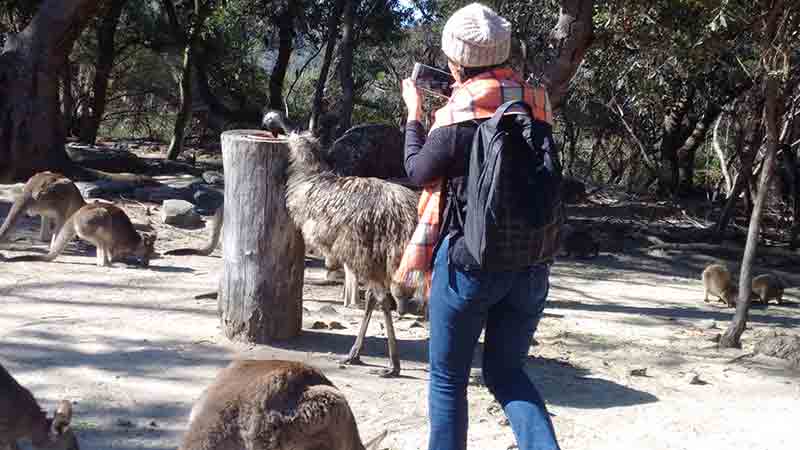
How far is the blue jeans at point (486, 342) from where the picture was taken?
3.95 m

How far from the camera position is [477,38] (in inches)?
158

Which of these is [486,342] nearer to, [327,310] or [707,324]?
[327,310]

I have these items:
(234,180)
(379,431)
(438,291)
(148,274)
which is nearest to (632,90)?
(148,274)

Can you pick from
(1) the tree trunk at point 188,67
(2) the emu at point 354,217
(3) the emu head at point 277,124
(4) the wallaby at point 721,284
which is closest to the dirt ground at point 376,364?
(2) the emu at point 354,217

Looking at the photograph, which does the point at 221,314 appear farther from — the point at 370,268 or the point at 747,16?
the point at 747,16

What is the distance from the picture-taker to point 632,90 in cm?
1468

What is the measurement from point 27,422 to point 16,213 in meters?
6.50

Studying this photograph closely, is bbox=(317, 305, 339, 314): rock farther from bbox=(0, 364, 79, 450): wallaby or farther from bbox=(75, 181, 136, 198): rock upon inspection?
bbox=(75, 181, 136, 198): rock

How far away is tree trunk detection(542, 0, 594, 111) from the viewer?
911 cm

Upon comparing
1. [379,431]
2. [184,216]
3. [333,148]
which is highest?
[333,148]

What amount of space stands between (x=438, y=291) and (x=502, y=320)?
0.33m

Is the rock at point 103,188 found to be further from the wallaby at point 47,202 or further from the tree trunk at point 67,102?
the tree trunk at point 67,102

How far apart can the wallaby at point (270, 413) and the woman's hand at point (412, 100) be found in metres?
1.29

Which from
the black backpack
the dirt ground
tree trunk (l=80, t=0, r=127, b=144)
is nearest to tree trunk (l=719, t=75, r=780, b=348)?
the dirt ground
